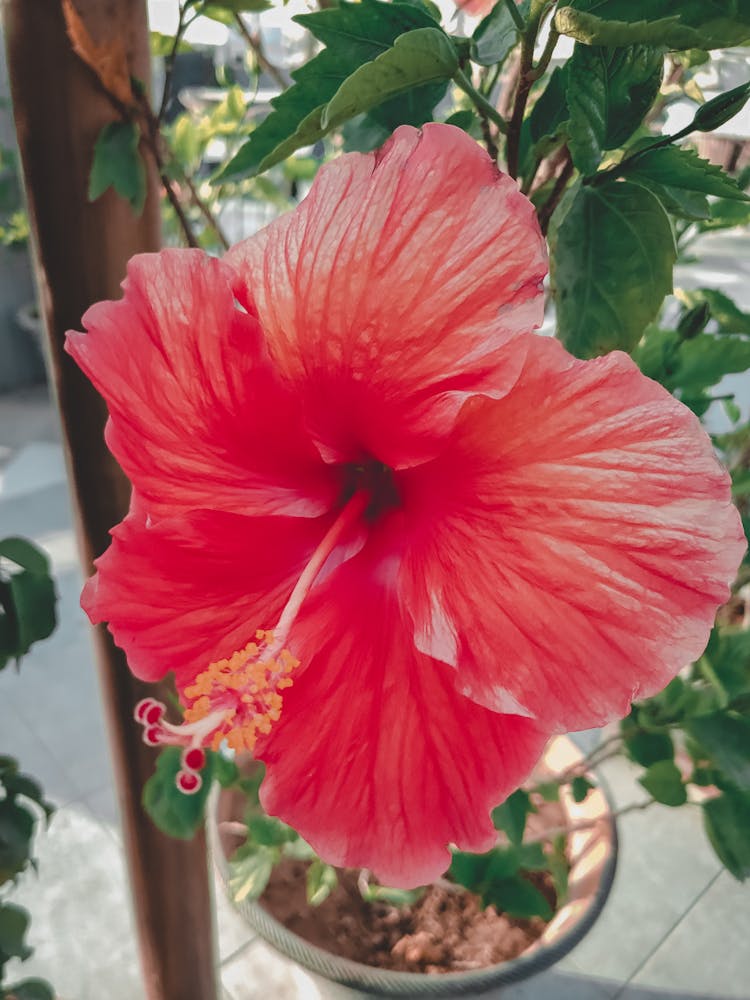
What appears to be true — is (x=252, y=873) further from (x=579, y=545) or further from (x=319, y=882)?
(x=579, y=545)

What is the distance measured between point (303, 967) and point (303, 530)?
0.83 meters

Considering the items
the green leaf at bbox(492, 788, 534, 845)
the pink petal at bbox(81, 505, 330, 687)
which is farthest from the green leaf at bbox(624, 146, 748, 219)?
the green leaf at bbox(492, 788, 534, 845)

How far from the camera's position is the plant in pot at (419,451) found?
287 millimetres

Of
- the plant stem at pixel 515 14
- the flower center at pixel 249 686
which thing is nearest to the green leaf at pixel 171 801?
the flower center at pixel 249 686

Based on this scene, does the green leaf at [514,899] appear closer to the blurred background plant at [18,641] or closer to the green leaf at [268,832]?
the green leaf at [268,832]

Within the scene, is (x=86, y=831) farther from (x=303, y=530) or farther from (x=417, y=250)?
(x=417, y=250)

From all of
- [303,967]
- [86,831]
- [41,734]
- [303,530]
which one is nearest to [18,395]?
[41,734]

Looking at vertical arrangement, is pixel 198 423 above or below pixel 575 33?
below

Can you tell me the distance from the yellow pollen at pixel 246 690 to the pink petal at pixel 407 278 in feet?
0.35

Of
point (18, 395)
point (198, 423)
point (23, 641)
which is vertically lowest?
point (18, 395)

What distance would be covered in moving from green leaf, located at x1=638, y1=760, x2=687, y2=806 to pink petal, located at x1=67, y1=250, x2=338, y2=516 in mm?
542

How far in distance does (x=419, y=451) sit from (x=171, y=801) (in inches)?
20.9

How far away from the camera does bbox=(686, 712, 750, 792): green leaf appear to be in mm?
655

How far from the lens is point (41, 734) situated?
1.74 metres
